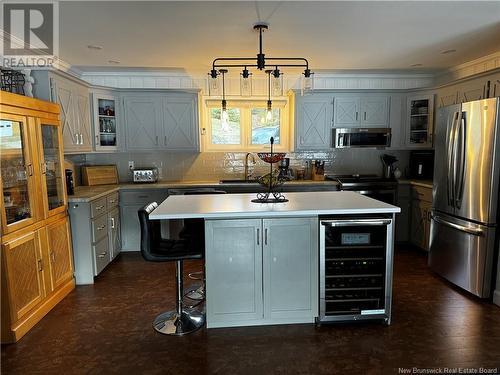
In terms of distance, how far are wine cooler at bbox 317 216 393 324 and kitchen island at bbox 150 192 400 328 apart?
1.1 inches

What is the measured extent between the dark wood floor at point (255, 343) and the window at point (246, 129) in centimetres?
280

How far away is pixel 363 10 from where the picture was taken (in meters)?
2.58

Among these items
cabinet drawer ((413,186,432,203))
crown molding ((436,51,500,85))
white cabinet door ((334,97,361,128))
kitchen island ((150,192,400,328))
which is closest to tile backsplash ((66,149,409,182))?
white cabinet door ((334,97,361,128))

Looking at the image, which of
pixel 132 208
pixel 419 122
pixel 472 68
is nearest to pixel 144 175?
pixel 132 208

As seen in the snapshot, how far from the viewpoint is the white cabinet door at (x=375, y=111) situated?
4.88m

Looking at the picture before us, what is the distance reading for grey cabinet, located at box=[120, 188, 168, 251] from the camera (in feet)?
14.7

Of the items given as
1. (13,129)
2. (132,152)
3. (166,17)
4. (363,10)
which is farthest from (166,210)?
(132,152)

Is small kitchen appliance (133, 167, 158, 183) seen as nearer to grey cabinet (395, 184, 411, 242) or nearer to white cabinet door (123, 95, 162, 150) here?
white cabinet door (123, 95, 162, 150)

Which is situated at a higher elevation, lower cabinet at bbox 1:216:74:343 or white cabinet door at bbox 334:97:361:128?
white cabinet door at bbox 334:97:361:128

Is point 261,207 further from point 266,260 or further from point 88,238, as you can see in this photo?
point 88,238

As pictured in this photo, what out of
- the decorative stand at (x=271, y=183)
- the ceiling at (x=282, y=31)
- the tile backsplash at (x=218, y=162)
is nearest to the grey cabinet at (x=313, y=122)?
the tile backsplash at (x=218, y=162)

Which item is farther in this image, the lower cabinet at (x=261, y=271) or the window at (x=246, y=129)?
the window at (x=246, y=129)

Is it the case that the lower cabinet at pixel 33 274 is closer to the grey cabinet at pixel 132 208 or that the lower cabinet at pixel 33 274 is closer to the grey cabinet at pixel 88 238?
the grey cabinet at pixel 88 238

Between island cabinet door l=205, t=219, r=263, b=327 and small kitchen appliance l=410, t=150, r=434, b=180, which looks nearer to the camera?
island cabinet door l=205, t=219, r=263, b=327
